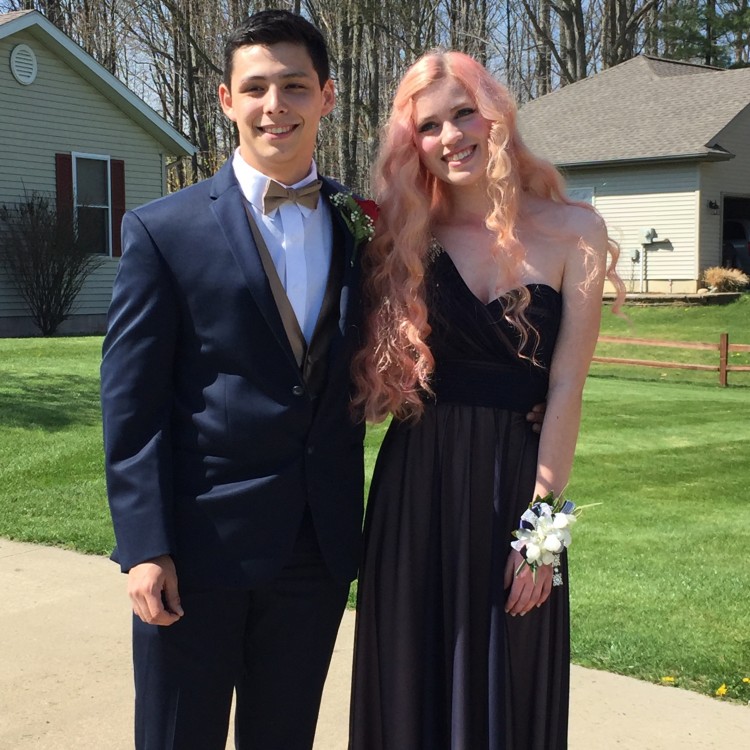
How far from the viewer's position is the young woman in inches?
101

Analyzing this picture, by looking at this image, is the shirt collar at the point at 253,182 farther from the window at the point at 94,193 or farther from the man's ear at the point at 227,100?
the window at the point at 94,193

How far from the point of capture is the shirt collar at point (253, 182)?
2453mm

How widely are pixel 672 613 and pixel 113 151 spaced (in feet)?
54.2

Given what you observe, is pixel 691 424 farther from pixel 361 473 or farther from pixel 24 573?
pixel 361 473

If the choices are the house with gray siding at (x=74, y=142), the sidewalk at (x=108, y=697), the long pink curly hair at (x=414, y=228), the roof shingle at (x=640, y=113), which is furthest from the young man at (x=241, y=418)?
the roof shingle at (x=640, y=113)

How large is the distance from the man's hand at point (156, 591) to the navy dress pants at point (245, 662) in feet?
0.19

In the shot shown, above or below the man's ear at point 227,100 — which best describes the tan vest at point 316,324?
below

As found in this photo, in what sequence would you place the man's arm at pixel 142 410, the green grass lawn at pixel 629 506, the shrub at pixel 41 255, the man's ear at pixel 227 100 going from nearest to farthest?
1. the man's arm at pixel 142 410
2. the man's ear at pixel 227 100
3. the green grass lawn at pixel 629 506
4. the shrub at pixel 41 255

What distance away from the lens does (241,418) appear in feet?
7.71

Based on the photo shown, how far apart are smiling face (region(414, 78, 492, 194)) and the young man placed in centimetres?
31

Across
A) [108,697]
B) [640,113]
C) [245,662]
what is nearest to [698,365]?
[640,113]

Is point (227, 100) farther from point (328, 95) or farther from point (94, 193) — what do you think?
point (94, 193)

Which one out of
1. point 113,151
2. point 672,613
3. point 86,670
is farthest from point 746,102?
point 86,670

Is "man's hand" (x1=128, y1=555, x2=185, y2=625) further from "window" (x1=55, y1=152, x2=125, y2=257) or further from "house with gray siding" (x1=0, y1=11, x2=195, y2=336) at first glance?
"window" (x1=55, y1=152, x2=125, y2=257)
